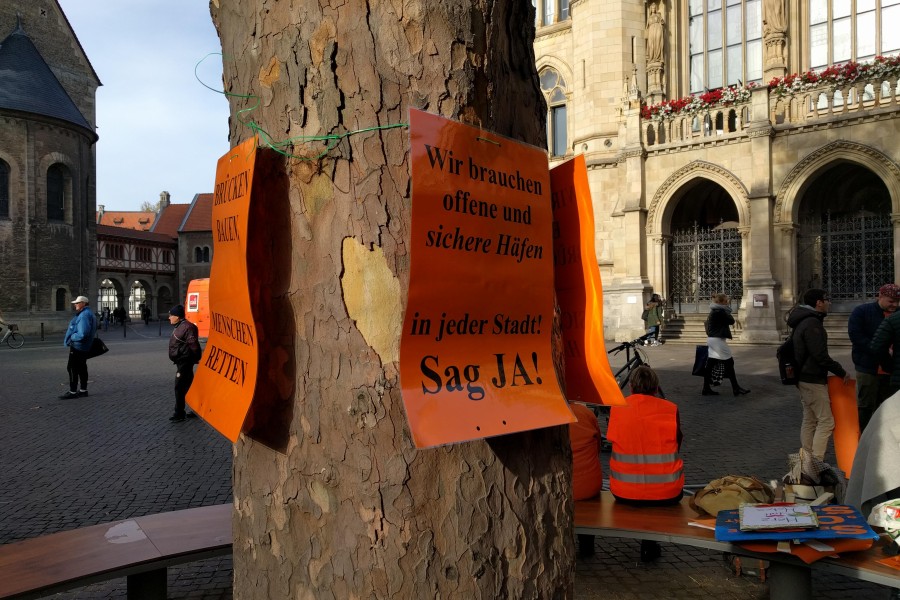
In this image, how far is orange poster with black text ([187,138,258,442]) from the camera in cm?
139

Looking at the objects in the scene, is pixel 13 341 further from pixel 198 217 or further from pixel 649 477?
pixel 198 217

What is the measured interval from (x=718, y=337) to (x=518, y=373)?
9979mm

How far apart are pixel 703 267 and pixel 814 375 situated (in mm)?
15617

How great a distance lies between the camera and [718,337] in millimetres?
10578

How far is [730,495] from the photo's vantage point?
355 centimetres

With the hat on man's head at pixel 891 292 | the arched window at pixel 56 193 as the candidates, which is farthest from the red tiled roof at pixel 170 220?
the hat on man's head at pixel 891 292

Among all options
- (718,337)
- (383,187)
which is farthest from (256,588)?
(718,337)

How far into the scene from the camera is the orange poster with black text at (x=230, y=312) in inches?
54.8

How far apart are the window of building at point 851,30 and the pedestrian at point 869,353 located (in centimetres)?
1638

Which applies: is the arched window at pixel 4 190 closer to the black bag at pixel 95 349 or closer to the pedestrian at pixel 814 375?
the black bag at pixel 95 349

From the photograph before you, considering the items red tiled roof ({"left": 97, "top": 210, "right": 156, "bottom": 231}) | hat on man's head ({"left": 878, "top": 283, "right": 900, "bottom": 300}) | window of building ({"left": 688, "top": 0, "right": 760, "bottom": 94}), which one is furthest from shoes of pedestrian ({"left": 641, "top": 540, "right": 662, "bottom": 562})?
red tiled roof ({"left": 97, "top": 210, "right": 156, "bottom": 231})

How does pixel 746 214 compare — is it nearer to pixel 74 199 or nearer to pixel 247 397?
pixel 247 397

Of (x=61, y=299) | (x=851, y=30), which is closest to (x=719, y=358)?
(x=851, y=30)

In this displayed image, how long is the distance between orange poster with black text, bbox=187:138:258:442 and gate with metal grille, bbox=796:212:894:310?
19905mm
